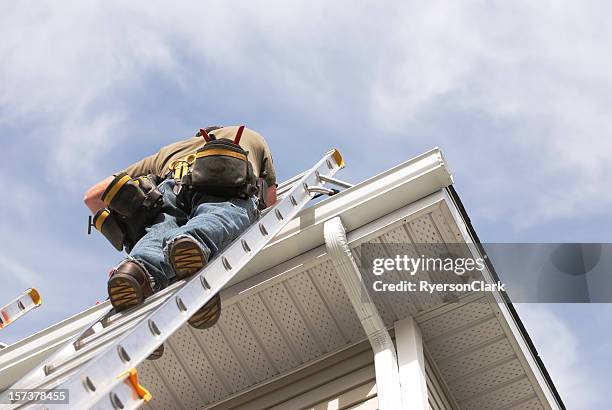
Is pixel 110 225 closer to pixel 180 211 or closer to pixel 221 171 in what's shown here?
pixel 180 211

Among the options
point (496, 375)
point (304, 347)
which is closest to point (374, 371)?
point (304, 347)

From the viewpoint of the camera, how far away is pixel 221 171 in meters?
4.46

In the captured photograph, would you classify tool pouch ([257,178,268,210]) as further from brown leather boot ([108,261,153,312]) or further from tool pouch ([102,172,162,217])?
brown leather boot ([108,261,153,312])

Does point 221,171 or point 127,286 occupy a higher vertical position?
point 221,171

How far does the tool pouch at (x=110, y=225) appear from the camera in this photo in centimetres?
466

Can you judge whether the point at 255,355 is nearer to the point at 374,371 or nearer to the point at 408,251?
the point at 374,371

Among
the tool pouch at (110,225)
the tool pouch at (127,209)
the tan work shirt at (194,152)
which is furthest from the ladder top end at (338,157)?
the tool pouch at (110,225)

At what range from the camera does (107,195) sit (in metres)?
4.44

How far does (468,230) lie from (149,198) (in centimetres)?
178

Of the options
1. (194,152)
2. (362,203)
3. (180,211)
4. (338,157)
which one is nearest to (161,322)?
(180,211)

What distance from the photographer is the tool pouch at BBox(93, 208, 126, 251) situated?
4664mm

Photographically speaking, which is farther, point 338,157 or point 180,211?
point 338,157

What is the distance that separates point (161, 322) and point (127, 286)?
2.61ft

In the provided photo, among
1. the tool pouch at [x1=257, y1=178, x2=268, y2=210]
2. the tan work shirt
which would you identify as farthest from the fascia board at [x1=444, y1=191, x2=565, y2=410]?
the tan work shirt
